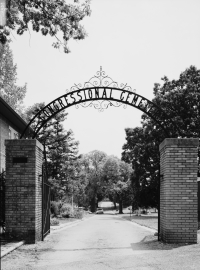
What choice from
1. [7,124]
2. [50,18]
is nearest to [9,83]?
[7,124]

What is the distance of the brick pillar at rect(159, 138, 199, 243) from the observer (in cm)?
1120

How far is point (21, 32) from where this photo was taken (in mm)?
11883

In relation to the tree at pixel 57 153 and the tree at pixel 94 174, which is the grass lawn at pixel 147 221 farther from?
the tree at pixel 94 174

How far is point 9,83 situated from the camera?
140 feet

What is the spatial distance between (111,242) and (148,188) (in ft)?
81.8

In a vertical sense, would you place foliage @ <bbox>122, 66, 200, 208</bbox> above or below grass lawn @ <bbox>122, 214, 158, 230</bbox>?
above

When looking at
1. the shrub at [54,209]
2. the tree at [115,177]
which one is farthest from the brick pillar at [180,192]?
the tree at [115,177]

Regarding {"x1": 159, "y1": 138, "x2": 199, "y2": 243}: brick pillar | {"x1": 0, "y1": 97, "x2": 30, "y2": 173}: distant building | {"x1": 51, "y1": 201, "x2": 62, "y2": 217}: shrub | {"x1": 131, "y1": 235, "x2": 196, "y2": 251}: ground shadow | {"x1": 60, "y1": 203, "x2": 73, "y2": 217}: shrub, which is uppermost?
{"x1": 0, "y1": 97, "x2": 30, "y2": 173}: distant building

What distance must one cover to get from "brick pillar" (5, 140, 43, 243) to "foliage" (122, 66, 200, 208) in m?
20.9

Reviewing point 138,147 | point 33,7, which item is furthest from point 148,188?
point 33,7

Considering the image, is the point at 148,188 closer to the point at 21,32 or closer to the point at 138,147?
the point at 138,147

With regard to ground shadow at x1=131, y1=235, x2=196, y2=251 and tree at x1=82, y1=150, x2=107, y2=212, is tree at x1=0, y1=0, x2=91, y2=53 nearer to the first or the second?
ground shadow at x1=131, y1=235, x2=196, y2=251

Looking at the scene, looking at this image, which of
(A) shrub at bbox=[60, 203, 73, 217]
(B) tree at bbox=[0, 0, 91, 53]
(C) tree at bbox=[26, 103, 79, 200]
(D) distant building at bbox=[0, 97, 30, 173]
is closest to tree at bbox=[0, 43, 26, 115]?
(C) tree at bbox=[26, 103, 79, 200]

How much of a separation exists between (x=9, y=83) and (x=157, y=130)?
17.5 meters
